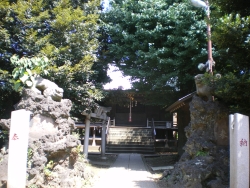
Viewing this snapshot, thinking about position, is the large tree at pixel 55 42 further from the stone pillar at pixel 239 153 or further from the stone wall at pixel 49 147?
the stone pillar at pixel 239 153

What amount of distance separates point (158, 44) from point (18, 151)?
8.74 m

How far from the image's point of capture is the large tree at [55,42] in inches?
397

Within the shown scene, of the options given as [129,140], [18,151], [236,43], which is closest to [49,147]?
[18,151]

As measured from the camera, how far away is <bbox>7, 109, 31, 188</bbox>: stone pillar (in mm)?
5445

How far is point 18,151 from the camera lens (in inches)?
217

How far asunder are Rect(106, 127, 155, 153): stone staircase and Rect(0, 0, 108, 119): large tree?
7314 millimetres

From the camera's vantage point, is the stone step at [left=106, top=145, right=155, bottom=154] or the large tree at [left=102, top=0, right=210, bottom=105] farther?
the stone step at [left=106, top=145, right=155, bottom=154]

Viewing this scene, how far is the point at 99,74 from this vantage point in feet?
46.2

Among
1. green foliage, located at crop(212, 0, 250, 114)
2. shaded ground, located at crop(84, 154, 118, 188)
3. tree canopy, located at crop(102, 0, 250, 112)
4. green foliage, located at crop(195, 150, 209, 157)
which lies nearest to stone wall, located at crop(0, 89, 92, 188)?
shaded ground, located at crop(84, 154, 118, 188)

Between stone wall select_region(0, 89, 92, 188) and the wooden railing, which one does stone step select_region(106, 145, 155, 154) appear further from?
stone wall select_region(0, 89, 92, 188)

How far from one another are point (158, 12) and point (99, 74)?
A: 14.9 feet

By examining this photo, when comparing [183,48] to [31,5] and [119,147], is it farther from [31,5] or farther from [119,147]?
[119,147]

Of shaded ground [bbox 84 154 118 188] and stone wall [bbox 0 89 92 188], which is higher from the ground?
Result: stone wall [bbox 0 89 92 188]

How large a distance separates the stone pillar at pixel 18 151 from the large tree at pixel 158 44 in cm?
720
